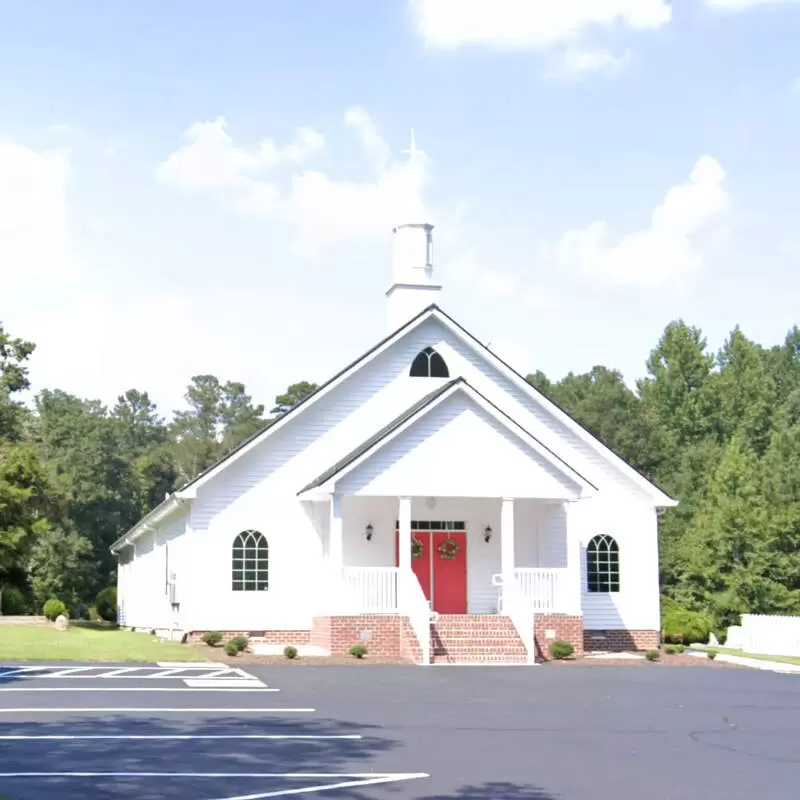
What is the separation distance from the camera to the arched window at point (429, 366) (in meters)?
35.7

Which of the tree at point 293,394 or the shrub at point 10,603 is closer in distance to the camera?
the shrub at point 10,603

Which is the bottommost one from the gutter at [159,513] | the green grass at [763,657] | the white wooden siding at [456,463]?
the green grass at [763,657]

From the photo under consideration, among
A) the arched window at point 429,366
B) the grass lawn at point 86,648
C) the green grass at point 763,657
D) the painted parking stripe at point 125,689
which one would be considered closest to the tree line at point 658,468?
the grass lawn at point 86,648

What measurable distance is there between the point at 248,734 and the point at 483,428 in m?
17.4

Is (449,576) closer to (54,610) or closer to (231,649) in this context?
(231,649)

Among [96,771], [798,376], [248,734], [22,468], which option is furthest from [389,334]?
[798,376]

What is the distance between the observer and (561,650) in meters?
29.8

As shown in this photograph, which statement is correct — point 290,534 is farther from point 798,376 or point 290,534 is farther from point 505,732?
point 798,376

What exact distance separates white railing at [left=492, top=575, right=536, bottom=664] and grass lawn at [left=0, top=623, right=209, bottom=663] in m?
7.21

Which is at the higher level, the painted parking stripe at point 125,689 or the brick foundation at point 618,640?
the painted parking stripe at point 125,689

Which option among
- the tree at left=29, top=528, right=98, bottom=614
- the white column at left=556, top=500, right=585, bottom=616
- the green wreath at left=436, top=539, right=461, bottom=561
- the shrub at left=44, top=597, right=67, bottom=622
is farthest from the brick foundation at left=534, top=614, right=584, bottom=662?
the tree at left=29, top=528, right=98, bottom=614

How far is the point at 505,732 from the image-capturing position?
50.5 feet

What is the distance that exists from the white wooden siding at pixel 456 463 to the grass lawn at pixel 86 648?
573 cm

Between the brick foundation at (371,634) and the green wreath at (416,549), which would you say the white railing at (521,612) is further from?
the green wreath at (416,549)
